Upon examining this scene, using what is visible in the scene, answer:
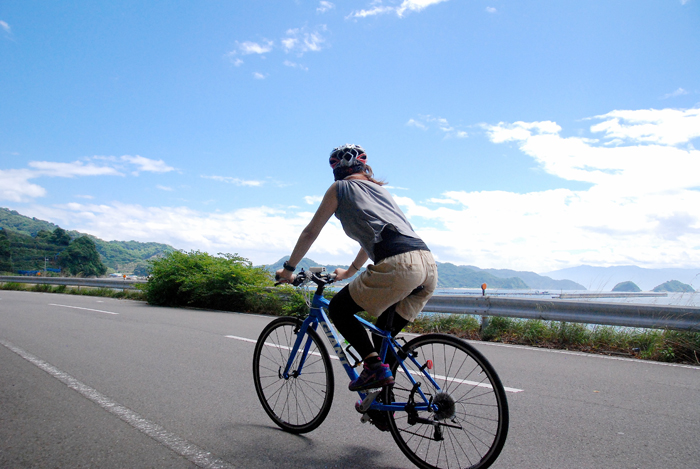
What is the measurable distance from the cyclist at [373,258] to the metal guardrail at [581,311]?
526 cm

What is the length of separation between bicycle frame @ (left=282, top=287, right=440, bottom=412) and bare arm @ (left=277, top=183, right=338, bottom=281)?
391 millimetres

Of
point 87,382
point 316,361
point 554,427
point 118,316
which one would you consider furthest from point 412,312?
point 118,316

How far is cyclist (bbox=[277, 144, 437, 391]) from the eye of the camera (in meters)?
2.60

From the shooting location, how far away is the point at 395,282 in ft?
8.42

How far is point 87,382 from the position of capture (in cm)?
464

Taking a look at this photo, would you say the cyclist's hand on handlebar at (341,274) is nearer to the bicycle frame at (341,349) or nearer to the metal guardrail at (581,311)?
the bicycle frame at (341,349)

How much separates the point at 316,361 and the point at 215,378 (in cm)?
216

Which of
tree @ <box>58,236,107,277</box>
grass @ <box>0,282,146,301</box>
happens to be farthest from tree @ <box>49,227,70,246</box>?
grass @ <box>0,282,146,301</box>

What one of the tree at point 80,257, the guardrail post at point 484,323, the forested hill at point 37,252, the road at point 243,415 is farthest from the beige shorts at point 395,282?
the forested hill at point 37,252

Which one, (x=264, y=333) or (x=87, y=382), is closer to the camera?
(x=264, y=333)

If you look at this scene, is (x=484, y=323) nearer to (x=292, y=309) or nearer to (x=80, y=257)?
(x=292, y=309)

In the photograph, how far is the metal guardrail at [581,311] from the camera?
6191 mm

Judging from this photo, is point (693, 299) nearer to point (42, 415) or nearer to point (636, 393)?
point (636, 393)

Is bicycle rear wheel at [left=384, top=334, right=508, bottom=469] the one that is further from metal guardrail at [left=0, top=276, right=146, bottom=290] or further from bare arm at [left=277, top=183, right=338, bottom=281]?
metal guardrail at [left=0, top=276, right=146, bottom=290]
